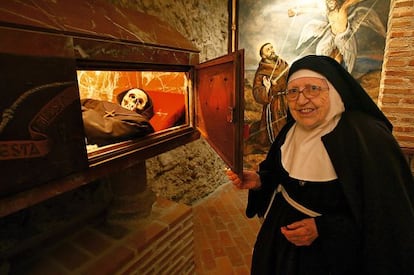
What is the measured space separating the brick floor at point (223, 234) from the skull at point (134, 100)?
158 cm

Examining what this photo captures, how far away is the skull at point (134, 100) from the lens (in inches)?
69.1

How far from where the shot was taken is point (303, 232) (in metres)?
1.08

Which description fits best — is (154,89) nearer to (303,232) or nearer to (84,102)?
(84,102)

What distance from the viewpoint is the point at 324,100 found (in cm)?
110

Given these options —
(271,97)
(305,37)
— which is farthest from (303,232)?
(305,37)

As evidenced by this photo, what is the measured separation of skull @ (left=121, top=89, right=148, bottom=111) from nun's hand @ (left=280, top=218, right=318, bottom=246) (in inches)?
50.8

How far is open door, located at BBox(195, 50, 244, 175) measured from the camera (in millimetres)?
1068

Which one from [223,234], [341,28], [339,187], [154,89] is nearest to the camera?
[339,187]

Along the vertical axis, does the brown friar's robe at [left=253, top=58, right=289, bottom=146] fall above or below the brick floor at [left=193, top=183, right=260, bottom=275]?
above

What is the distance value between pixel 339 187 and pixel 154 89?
157 cm

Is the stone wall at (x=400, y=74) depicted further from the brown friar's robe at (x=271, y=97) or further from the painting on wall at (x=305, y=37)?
the brown friar's robe at (x=271, y=97)

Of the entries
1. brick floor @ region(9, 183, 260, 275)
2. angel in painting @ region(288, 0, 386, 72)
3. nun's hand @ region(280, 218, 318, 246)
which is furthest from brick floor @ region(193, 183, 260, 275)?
angel in painting @ region(288, 0, 386, 72)

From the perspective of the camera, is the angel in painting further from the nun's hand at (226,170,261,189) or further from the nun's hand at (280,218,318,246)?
the nun's hand at (280,218,318,246)

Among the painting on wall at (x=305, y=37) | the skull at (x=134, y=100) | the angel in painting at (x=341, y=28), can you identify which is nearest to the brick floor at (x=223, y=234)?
the painting on wall at (x=305, y=37)
